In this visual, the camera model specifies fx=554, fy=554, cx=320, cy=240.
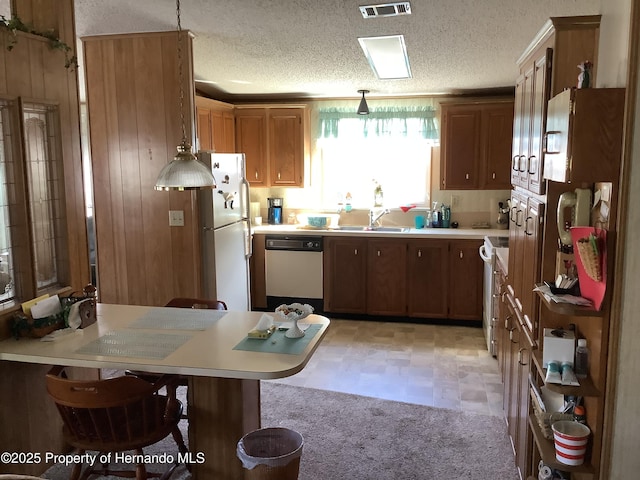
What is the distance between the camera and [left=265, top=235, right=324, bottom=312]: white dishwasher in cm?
564

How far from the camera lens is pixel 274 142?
604cm

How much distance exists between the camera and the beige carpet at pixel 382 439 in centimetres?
283

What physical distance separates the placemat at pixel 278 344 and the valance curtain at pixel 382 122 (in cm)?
381

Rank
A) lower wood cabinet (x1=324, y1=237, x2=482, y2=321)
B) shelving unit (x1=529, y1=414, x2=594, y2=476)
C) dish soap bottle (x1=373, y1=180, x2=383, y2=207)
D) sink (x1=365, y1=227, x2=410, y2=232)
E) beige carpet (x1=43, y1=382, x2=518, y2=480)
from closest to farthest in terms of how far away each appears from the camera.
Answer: shelving unit (x1=529, y1=414, x2=594, y2=476) < beige carpet (x1=43, y1=382, x2=518, y2=480) < lower wood cabinet (x1=324, y1=237, x2=482, y2=321) < sink (x1=365, y1=227, x2=410, y2=232) < dish soap bottle (x1=373, y1=180, x2=383, y2=207)

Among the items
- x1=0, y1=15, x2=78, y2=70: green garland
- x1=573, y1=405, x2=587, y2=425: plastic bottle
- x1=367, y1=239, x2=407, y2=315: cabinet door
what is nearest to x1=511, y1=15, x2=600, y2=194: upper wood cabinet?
x1=573, y1=405, x2=587, y2=425: plastic bottle

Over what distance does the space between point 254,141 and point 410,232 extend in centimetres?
198

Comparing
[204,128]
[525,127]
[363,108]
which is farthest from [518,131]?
[204,128]

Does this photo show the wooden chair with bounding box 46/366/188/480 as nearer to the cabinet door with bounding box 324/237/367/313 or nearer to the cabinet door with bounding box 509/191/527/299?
the cabinet door with bounding box 509/191/527/299

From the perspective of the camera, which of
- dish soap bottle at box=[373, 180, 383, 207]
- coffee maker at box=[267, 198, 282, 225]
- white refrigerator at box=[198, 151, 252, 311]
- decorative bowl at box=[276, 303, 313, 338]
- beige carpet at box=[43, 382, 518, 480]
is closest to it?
decorative bowl at box=[276, 303, 313, 338]

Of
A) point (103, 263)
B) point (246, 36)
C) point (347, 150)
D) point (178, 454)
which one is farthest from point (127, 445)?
point (347, 150)

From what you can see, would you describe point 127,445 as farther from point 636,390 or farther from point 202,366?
point 636,390

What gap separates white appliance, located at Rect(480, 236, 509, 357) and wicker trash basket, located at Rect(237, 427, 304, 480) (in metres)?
2.14

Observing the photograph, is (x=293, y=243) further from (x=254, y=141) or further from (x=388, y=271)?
(x=254, y=141)

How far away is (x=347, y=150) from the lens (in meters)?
6.27
